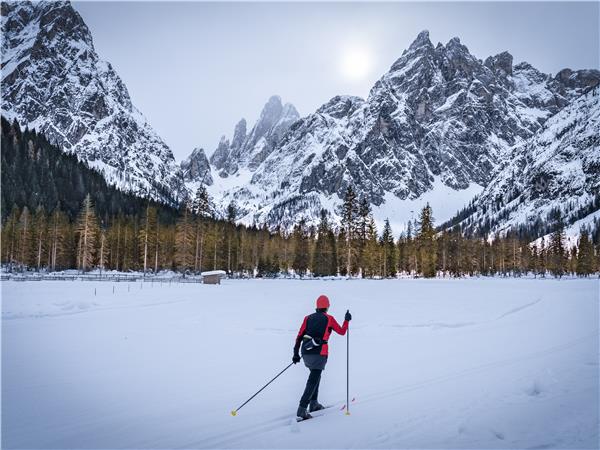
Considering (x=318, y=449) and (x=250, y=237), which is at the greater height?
(x=250, y=237)

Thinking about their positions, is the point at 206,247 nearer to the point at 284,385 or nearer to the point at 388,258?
the point at 388,258

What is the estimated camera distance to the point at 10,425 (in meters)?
6.96

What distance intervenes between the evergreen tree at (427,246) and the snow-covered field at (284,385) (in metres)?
68.3

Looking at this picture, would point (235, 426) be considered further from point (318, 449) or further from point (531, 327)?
point (531, 327)

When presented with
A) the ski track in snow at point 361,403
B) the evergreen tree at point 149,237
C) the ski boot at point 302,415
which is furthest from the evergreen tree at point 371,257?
the ski boot at point 302,415

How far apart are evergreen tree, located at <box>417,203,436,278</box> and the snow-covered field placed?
2688 inches

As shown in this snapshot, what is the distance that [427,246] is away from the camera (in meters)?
88.8

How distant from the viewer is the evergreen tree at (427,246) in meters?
86.4

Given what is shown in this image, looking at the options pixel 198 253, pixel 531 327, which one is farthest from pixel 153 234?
pixel 531 327

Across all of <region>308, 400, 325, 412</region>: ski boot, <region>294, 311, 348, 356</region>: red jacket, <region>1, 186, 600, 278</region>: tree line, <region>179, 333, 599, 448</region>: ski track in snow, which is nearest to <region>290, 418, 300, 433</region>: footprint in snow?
<region>179, 333, 599, 448</region>: ski track in snow

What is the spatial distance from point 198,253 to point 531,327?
62.8 metres

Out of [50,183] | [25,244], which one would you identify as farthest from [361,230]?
[50,183]

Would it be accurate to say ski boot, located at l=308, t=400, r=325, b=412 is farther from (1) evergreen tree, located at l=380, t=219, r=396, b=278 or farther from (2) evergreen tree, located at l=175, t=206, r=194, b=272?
(1) evergreen tree, located at l=380, t=219, r=396, b=278

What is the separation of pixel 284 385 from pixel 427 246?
3314 inches
